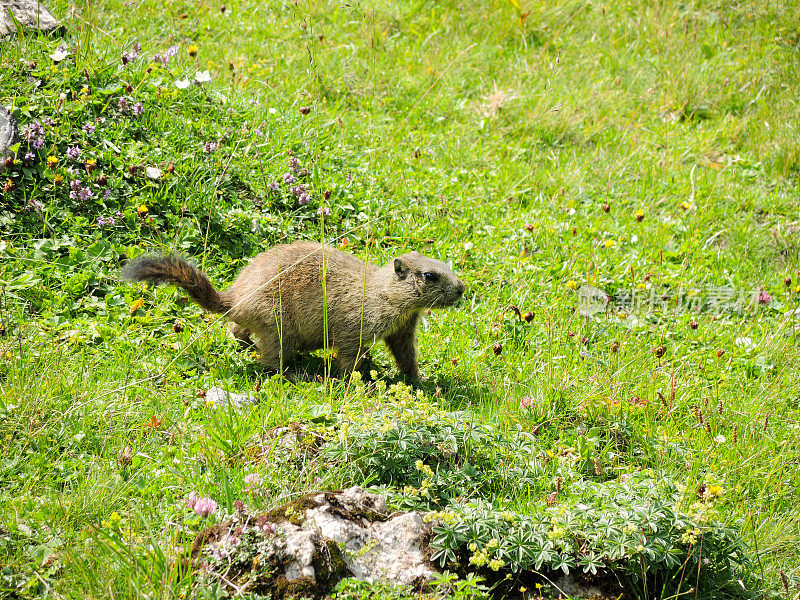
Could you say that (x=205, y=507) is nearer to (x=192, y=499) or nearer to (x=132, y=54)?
(x=192, y=499)

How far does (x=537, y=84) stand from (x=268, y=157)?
144 inches

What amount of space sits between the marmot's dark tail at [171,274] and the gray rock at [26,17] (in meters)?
2.80

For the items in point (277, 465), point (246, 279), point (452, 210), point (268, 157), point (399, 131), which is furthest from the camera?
point (399, 131)

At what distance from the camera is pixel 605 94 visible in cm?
805

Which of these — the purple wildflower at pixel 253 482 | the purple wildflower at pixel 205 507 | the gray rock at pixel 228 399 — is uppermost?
the purple wildflower at pixel 205 507

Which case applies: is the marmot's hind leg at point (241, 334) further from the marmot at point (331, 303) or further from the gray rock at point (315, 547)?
the gray rock at point (315, 547)

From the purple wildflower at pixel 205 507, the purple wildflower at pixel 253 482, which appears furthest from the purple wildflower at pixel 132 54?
the purple wildflower at pixel 205 507

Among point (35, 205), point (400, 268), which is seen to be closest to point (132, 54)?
point (35, 205)

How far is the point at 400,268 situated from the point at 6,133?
2.93 m

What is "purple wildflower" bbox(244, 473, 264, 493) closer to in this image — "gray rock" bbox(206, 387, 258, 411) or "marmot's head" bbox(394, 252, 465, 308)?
"gray rock" bbox(206, 387, 258, 411)

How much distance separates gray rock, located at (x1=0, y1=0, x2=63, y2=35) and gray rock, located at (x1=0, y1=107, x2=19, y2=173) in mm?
979

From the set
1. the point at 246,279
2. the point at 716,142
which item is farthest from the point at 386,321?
the point at 716,142

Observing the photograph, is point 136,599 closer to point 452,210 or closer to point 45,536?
point 45,536

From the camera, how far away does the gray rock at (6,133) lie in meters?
4.86
